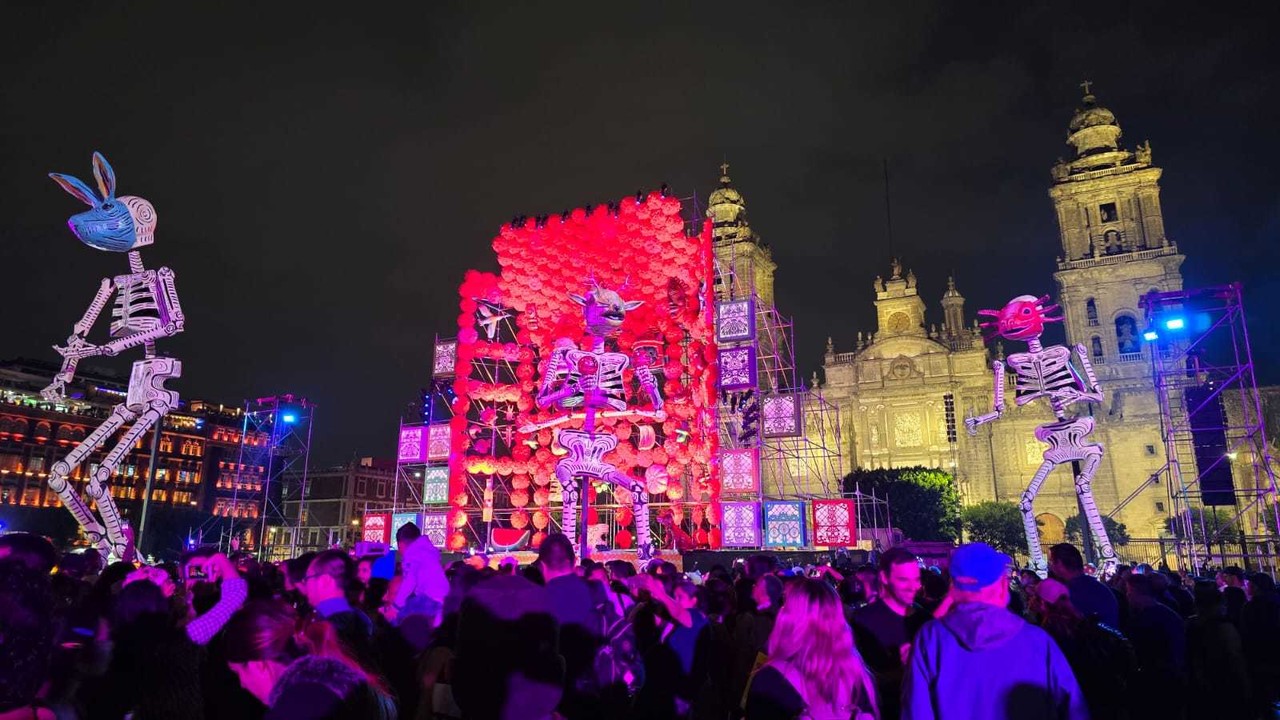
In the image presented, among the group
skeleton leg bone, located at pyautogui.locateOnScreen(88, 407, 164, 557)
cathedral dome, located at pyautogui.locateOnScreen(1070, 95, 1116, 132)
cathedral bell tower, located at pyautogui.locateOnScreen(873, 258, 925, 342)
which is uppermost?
cathedral dome, located at pyautogui.locateOnScreen(1070, 95, 1116, 132)

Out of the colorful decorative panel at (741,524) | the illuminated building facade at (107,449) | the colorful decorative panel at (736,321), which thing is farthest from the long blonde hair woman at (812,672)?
the illuminated building facade at (107,449)

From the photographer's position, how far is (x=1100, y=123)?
166 feet

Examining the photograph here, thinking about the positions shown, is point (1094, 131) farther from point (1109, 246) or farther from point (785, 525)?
point (785, 525)

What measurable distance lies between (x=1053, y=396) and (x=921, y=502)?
2533cm

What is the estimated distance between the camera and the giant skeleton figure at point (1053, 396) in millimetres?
19312

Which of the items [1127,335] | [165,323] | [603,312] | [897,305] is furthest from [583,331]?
[1127,335]

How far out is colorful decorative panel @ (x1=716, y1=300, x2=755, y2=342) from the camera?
97.1ft

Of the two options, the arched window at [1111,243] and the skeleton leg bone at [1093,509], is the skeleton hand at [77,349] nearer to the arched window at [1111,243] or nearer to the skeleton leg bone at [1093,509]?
the skeleton leg bone at [1093,509]

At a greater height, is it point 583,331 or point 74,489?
point 583,331

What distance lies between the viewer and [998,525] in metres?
43.7

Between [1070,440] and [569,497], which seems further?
[569,497]

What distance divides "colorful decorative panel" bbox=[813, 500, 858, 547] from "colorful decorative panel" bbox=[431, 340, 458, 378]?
16.6 m

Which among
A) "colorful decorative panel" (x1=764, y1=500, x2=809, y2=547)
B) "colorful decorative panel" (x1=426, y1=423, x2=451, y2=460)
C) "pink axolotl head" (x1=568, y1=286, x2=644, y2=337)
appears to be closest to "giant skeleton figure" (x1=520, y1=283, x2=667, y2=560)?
"pink axolotl head" (x1=568, y1=286, x2=644, y2=337)

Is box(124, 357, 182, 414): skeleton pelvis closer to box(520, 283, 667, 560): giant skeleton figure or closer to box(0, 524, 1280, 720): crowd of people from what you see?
box(520, 283, 667, 560): giant skeleton figure
